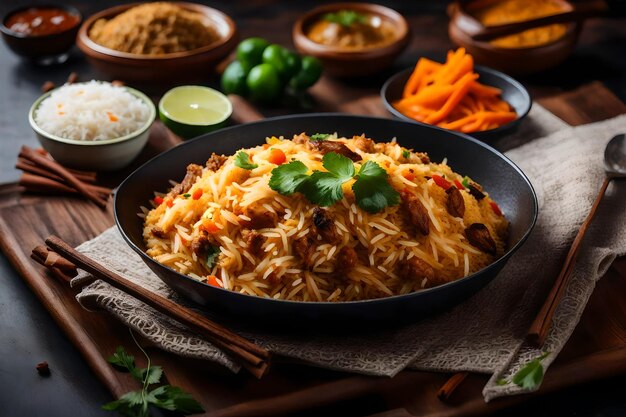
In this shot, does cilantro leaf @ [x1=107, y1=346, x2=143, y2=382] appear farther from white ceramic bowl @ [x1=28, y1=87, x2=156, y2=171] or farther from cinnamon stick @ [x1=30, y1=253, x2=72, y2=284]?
white ceramic bowl @ [x1=28, y1=87, x2=156, y2=171]

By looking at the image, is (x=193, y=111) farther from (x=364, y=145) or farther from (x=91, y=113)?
(x=364, y=145)

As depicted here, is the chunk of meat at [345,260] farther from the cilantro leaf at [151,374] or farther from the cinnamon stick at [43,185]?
the cinnamon stick at [43,185]

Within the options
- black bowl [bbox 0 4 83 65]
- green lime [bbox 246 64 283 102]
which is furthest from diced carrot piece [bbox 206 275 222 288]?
black bowl [bbox 0 4 83 65]

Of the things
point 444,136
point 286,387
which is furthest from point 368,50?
point 286,387

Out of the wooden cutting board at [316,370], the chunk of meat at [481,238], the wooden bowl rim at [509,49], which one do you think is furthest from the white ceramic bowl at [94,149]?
the wooden bowl rim at [509,49]

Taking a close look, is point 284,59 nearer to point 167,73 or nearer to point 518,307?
point 167,73
